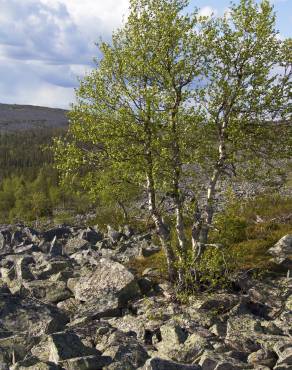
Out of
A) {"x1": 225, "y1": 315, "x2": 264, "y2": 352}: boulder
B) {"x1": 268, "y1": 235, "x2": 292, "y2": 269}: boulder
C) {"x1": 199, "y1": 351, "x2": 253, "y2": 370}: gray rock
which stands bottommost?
{"x1": 225, "y1": 315, "x2": 264, "y2": 352}: boulder

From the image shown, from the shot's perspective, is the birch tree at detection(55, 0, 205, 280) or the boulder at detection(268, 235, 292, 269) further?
the boulder at detection(268, 235, 292, 269)

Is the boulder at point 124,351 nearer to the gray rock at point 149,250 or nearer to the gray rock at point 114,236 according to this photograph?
the gray rock at point 149,250

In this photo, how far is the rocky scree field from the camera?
13.6 meters

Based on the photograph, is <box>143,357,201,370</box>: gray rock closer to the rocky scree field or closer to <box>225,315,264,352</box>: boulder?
the rocky scree field

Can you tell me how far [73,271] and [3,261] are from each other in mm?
7718

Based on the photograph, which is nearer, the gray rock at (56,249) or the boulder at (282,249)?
the boulder at (282,249)

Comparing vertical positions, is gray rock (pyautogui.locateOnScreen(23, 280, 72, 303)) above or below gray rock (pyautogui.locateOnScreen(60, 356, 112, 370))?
below

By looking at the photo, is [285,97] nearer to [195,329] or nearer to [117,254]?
[195,329]

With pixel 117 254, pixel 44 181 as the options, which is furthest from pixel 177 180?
pixel 44 181

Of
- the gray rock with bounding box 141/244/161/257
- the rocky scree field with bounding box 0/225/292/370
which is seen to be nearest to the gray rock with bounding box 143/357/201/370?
the rocky scree field with bounding box 0/225/292/370

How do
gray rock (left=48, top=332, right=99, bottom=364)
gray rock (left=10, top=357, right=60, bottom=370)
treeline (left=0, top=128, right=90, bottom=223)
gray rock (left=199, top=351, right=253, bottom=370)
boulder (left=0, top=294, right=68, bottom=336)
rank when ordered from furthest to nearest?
treeline (left=0, top=128, right=90, bottom=223) → boulder (left=0, top=294, right=68, bottom=336) → gray rock (left=48, top=332, right=99, bottom=364) → gray rock (left=10, top=357, right=60, bottom=370) → gray rock (left=199, top=351, right=253, bottom=370)

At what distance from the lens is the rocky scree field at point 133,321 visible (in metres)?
13.6

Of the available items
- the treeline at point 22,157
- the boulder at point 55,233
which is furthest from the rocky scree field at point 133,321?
the treeline at point 22,157

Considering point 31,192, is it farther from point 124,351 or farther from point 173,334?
point 124,351
